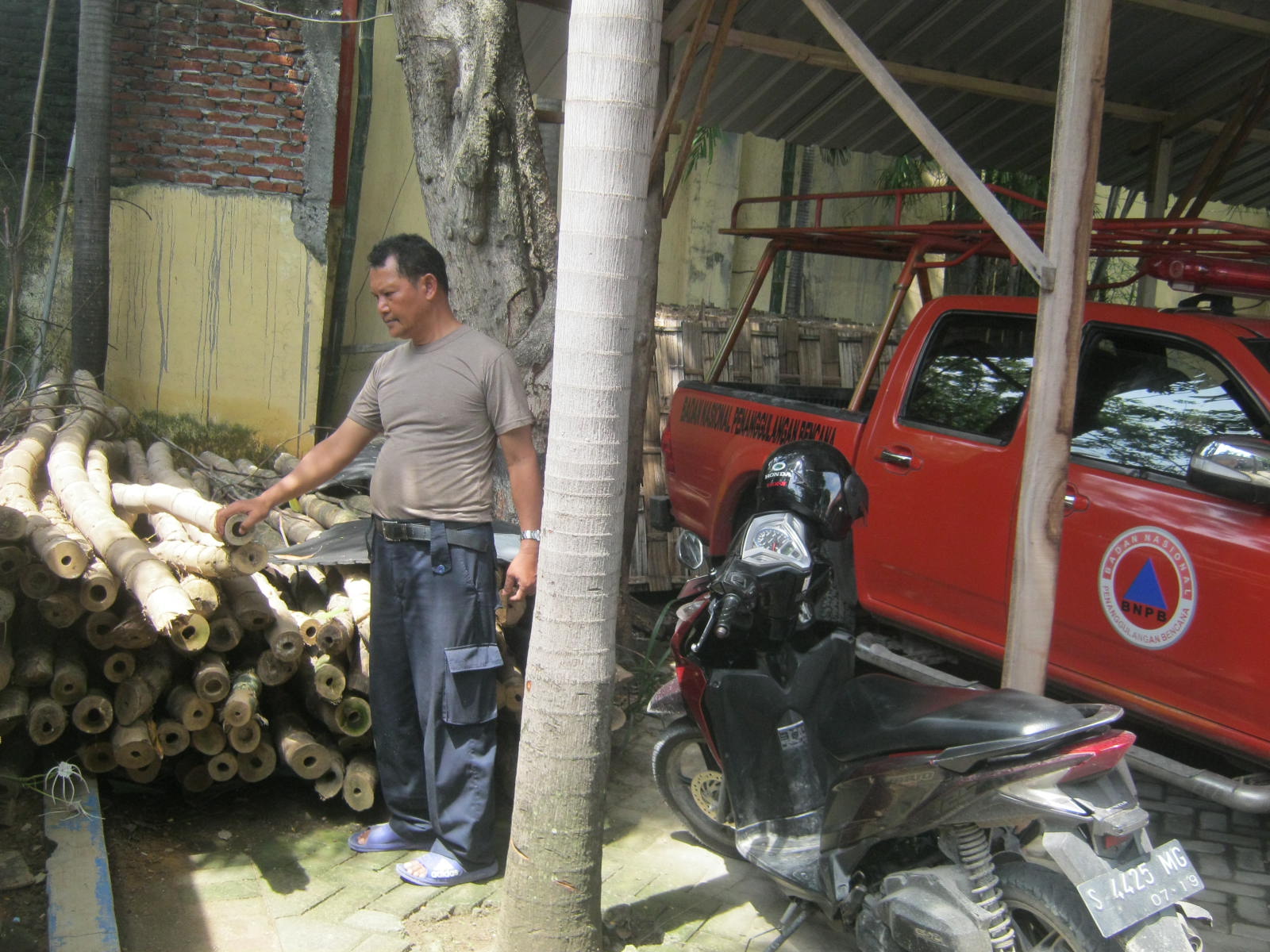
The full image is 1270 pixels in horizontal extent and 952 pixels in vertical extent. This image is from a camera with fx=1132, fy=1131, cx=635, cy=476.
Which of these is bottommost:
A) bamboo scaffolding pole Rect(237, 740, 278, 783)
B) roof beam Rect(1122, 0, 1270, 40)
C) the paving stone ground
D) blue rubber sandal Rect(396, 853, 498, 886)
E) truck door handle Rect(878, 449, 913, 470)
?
the paving stone ground

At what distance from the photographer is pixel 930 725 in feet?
9.80

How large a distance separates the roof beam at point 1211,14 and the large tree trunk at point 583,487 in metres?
4.26

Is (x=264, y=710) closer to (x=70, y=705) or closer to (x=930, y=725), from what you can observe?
(x=70, y=705)

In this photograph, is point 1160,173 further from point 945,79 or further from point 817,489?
point 817,489

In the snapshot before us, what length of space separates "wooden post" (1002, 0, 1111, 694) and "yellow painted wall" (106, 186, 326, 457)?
5.61 metres

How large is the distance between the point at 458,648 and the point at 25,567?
135 cm

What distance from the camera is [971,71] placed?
7008mm

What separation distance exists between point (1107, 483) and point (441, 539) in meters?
Result: 2.40

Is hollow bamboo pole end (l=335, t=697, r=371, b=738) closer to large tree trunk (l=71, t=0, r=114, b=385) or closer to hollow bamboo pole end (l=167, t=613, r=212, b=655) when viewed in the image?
hollow bamboo pole end (l=167, t=613, r=212, b=655)

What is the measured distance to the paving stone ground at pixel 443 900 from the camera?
11.4ft

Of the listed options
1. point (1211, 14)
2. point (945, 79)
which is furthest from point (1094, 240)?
point (945, 79)

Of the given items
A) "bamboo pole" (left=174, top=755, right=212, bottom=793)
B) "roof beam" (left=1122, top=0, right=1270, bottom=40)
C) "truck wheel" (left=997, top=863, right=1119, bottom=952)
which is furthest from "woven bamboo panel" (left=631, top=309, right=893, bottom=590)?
"truck wheel" (left=997, top=863, right=1119, bottom=952)

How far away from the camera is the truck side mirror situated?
347 cm

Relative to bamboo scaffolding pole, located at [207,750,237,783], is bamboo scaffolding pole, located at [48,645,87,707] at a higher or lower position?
higher
